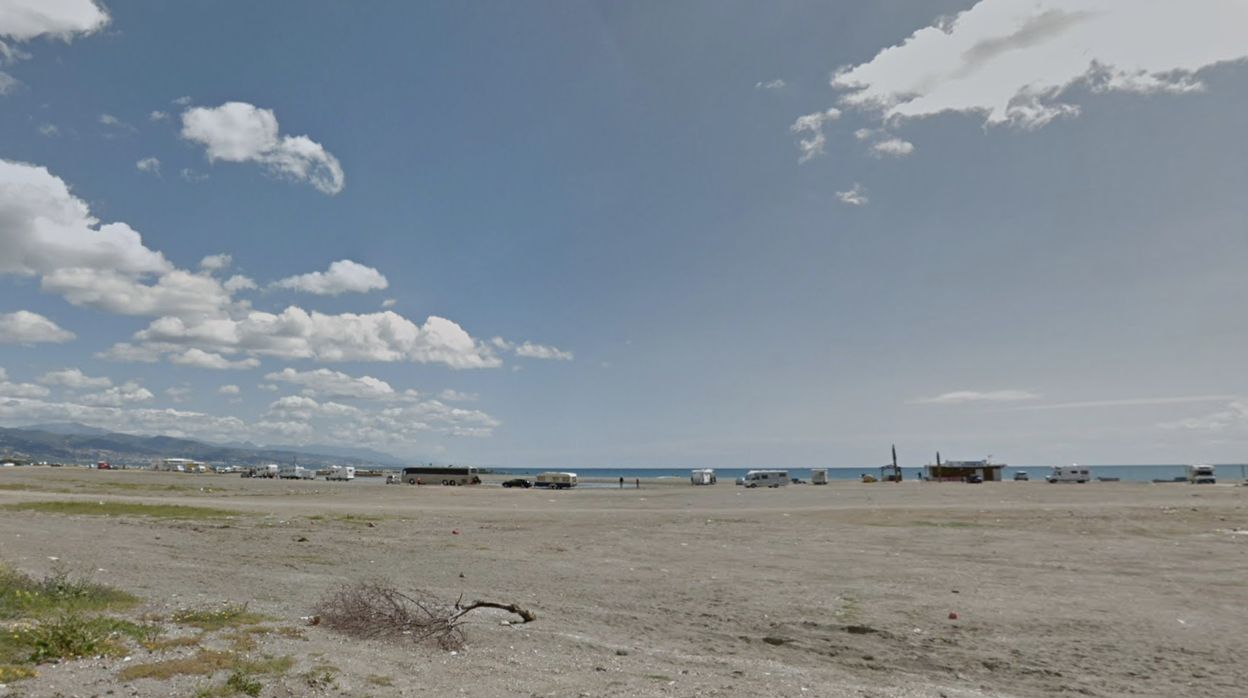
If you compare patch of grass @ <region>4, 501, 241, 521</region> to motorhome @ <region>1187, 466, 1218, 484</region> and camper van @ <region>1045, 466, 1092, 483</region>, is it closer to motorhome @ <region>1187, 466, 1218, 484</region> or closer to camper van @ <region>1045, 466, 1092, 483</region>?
camper van @ <region>1045, 466, 1092, 483</region>

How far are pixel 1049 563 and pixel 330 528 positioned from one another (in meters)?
29.6

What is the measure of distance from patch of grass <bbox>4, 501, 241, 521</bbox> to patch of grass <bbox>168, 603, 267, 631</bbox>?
84.0 ft

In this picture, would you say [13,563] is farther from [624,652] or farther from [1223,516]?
[1223,516]

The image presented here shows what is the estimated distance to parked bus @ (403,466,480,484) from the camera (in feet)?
356

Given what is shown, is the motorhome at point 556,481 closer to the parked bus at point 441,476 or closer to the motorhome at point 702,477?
the parked bus at point 441,476

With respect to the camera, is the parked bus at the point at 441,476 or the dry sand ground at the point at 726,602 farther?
the parked bus at the point at 441,476

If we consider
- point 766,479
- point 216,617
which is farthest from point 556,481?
point 216,617

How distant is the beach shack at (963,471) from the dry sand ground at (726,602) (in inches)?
3235

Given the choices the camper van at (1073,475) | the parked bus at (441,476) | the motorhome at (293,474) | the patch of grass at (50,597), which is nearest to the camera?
the patch of grass at (50,597)

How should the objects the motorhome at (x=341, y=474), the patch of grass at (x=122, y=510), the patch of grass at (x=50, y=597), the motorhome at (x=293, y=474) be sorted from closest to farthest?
1. the patch of grass at (x=50, y=597)
2. the patch of grass at (x=122, y=510)
3. the motorhome at (x=341, y=474)
4. the motorhome at (x=293, y=474)

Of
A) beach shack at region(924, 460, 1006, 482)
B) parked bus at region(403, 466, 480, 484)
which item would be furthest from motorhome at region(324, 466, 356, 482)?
beach shack at region(924, 460, 1006, 482)

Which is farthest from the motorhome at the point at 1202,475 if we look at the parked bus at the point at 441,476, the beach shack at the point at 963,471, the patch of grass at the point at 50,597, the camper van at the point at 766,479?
the patch of grass at the point at 50,597

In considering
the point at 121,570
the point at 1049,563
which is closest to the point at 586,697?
the point at 121,570

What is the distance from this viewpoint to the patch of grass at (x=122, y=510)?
3522cm
